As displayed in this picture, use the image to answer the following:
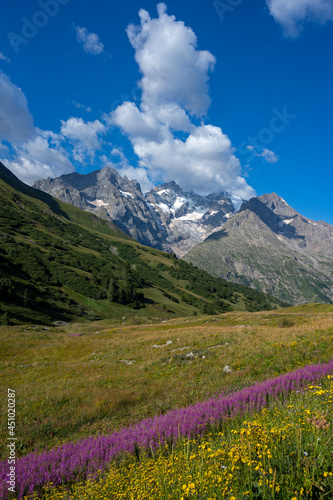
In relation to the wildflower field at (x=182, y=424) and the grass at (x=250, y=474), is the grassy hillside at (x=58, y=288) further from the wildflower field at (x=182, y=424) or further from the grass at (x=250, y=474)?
the grass at (x=250, y=474)

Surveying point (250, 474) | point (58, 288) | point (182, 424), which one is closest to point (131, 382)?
point (182, 424)

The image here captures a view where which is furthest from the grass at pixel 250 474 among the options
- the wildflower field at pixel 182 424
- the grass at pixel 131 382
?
the grass at pixel 131 382

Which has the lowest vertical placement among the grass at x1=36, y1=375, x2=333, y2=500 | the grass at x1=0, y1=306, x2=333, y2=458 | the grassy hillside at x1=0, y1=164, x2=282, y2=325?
the grassy hillside at x1=0, y1=164, x2=282, y2=325

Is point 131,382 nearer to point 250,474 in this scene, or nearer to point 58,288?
point 250,474

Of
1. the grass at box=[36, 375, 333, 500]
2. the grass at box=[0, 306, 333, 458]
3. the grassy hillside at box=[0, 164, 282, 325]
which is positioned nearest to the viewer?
the grass at box=[36, 375, 333, 500]

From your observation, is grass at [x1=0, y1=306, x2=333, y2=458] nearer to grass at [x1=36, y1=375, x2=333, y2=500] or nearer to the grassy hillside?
grass at [x1=36, y1=375, x2=333, y2=500]

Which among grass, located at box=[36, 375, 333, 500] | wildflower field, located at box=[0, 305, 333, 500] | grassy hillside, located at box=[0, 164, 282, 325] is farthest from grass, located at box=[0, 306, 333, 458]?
grassy hillside, located at box=[0, 164, 282, 325]

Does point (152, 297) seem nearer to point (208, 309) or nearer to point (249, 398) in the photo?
point (208, 309)

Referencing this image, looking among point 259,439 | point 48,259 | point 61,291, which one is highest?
point 259,439

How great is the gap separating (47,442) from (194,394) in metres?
6.05

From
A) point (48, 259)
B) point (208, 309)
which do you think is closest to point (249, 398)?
point (48, 259)

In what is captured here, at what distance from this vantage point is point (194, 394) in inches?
417

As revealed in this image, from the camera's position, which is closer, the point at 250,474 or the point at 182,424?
the point at 250,474

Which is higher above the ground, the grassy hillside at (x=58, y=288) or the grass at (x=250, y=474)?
the grass at (x=250, y=474)
